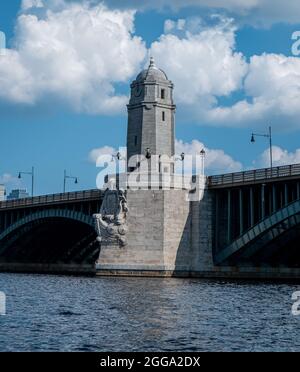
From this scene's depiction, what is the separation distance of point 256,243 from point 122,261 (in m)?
14.3

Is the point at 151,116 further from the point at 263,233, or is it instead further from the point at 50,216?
the point at 50,216

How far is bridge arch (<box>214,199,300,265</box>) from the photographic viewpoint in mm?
68062

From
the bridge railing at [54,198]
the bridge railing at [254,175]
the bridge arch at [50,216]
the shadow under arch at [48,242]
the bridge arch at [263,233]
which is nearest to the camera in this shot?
the bridge arch at [263,233]

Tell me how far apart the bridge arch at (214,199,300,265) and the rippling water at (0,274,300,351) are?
13.2 m

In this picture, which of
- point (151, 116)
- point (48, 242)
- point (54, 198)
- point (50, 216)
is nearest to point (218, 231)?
point (151, 116)

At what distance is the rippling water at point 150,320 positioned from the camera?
2907 centimetres

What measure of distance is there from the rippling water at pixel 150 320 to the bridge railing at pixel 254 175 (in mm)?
16829

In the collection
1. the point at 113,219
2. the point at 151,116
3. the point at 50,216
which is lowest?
the point at 113,219

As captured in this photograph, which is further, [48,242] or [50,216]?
[48,242]

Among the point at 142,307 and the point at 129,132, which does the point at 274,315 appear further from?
the point at 129,132

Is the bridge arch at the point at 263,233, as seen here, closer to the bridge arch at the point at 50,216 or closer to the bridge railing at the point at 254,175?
the bridge railing at the point at 254,175

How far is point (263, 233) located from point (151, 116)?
19.5 meters

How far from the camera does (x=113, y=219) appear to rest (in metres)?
80.1

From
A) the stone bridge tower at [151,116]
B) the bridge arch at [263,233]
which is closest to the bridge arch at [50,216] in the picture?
the stone bridge tower at [151,116]
